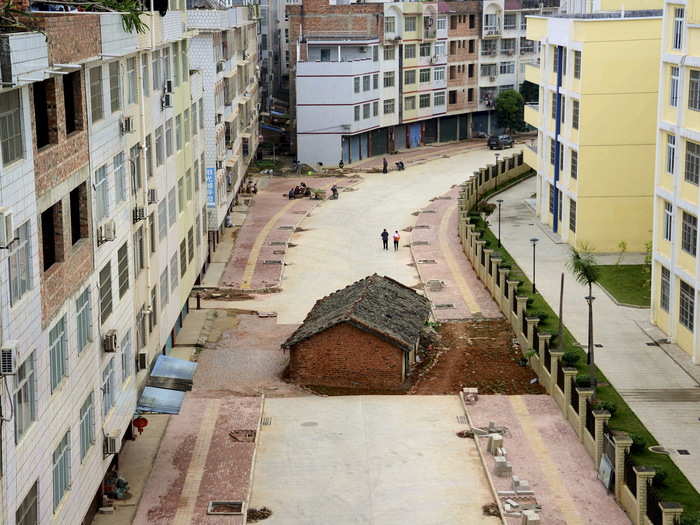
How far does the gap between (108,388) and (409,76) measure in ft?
226

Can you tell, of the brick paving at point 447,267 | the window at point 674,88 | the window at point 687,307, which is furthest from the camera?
the brick paving at point 447,267

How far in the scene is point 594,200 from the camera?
53688mm

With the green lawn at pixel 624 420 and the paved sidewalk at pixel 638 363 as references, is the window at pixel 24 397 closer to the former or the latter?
the green lawn at pixel 624 420

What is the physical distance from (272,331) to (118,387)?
14856 millimetres

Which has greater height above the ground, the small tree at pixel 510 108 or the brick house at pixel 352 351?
the small tree at pixel 510 108

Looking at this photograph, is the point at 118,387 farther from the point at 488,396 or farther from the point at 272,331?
the point at 272,331

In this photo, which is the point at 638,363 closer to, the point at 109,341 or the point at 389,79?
the point at 109,341

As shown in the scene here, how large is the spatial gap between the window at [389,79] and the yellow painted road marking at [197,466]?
2272 inches

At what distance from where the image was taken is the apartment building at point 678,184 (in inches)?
1478

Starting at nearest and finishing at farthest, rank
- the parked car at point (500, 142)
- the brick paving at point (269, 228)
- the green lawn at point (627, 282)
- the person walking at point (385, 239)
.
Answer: the green lawn at point (627, 282), the brick paving at point (269, 228), the person walking at point (385, 239), the parked car at point (500, 142)

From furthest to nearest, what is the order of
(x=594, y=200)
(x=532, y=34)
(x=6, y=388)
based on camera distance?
(x=532, y=34) → (x=594, y=200) → (x=6, y=388)

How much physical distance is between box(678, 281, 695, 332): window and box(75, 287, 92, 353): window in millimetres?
20295

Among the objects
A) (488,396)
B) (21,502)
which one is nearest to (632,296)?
(488,396)

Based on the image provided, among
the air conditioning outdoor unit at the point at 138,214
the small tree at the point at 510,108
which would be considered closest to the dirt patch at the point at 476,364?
the air conditioning outdoor unit at the point at 138,214
